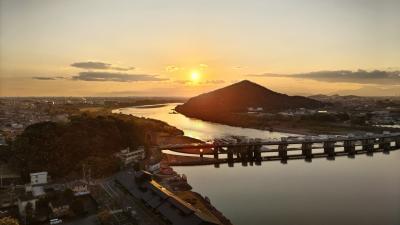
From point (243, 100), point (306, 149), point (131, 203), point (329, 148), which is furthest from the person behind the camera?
point (243, 100)

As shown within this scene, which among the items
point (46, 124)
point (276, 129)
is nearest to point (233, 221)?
point (46, 124)

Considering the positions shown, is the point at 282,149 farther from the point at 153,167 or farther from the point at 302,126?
the point at 302,126

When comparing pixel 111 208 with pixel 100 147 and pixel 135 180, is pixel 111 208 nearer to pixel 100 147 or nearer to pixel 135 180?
pixel 135 180

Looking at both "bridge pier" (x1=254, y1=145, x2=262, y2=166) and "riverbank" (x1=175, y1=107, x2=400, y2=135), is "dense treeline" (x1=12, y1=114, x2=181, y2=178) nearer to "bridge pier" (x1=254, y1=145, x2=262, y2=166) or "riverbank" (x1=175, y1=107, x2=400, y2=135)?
"bridge pier" (x1=254, y1=145, x2=262, y2=166)

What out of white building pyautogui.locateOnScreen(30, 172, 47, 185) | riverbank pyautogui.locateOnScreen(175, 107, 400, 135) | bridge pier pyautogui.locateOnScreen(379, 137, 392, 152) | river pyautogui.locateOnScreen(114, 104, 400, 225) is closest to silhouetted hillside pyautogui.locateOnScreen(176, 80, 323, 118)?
riverbank pyautogui.locateOnScreen(175, 107, 400, 135)

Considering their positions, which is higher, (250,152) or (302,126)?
(302,126)

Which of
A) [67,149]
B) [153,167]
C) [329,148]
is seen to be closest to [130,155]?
[153,167]
